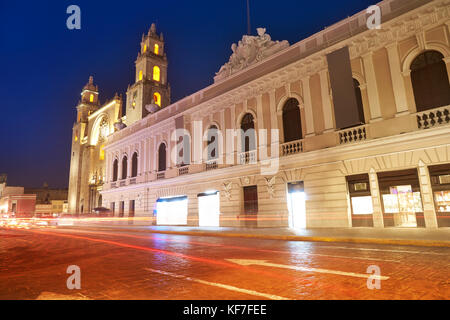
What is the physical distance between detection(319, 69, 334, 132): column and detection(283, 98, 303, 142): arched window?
183 centimetres

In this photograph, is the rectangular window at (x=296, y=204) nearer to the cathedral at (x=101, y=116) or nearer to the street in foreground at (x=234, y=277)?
the street in foreground at (x=234, y=277)

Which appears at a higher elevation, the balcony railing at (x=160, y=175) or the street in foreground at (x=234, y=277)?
the balcony railing at (x=160, y=175)

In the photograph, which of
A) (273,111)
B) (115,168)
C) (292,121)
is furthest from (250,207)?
(115,168)

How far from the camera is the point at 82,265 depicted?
20.0 ft

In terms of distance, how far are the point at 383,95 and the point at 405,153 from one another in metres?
3.16

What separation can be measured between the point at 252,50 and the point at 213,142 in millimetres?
7488

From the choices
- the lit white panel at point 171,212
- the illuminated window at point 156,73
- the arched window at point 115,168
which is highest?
the illuminated window at point 156,73

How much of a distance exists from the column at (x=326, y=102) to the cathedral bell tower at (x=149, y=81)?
88.8 feet

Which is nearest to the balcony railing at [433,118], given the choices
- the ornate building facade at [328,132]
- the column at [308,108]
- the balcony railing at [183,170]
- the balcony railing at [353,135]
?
the ornate building facade at [328,132]

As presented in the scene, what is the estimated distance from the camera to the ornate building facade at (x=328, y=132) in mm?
12445

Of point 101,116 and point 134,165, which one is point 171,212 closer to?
point 134,165

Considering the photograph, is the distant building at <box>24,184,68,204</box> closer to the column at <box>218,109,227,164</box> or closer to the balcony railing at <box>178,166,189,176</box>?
the balcony railing at <box>178,166,189,176</box>

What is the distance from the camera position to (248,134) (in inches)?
768
